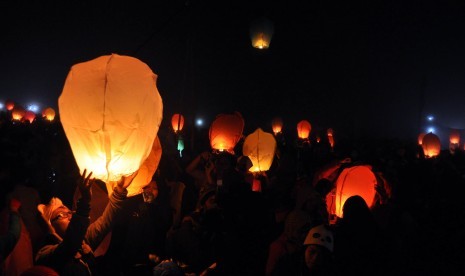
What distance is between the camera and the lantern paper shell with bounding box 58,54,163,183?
7.02 feet

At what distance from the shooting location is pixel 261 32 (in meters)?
7.20

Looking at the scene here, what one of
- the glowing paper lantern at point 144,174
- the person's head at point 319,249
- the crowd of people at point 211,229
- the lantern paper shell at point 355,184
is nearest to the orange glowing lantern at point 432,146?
the crowd of people at point 211,229

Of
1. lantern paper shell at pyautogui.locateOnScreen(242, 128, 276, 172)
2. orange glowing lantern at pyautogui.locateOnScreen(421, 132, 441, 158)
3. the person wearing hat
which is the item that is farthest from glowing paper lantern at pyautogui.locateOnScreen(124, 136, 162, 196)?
orange glowing lantern at pyautogui.locateOnScreen(421, 132, 441, 158)

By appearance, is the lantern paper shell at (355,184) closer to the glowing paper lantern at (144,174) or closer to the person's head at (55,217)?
the glowing paper lantern at (144,174)

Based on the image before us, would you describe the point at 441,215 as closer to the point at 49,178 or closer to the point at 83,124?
the point at 83,124

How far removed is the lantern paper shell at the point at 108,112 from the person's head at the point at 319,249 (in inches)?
72.0

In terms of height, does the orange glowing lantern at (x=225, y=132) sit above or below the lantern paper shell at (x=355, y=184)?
above

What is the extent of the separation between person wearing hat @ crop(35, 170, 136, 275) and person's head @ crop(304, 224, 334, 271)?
5.86ft

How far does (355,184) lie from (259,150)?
100 inches

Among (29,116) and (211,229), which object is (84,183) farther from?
(29,116)

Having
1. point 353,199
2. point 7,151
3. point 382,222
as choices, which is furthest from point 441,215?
point 7,151

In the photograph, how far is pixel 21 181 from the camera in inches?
166

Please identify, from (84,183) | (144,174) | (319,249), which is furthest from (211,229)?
(84,183)

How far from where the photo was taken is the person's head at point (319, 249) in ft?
9.73
